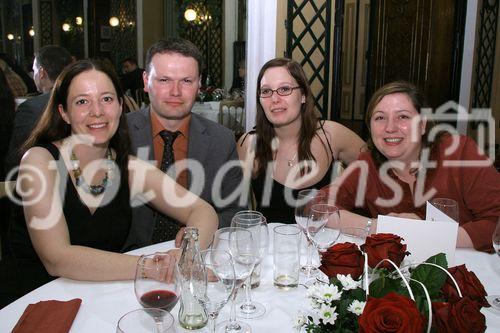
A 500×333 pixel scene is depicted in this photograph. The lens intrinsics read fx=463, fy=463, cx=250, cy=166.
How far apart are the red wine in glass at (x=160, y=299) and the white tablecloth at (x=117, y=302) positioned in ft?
0.30

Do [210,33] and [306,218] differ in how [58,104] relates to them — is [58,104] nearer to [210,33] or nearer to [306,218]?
[306,218]

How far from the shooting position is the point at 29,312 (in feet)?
3.63

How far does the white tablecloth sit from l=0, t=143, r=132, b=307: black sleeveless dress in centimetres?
39

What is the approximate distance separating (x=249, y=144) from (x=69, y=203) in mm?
1133

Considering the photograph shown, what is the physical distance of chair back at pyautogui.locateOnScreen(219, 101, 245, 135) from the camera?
5984 millimetres

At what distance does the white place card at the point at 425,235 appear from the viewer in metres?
1.31

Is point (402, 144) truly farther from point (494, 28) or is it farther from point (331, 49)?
point (494, 28)

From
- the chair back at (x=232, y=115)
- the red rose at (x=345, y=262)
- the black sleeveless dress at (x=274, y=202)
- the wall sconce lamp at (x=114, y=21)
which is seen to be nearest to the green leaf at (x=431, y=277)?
the red rose at (x=345, y=262)

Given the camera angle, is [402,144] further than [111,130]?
Yes

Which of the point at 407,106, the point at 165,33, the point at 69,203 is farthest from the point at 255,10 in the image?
the point at 165,33

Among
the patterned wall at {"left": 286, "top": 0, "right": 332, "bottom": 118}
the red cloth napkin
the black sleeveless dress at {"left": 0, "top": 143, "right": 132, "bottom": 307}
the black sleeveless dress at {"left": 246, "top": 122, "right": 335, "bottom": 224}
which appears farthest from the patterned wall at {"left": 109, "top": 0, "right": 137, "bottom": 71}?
the red cloth napkin

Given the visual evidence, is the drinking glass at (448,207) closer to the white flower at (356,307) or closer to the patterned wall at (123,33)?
the white flower at (356,307)

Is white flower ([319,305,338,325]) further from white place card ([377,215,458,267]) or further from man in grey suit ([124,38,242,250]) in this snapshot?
man in grey suit ([124,38,242,250])

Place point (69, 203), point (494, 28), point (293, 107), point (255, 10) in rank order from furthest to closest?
point (494, 28)
point (255, 10)
point (293, 107)
point (69, 203)
